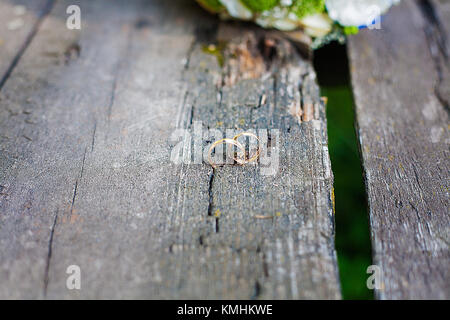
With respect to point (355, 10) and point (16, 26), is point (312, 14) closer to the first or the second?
point (355, 10)

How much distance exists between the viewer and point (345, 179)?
232cm

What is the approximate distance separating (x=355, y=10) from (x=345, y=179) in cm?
108

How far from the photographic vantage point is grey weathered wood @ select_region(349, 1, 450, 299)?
1.07 m

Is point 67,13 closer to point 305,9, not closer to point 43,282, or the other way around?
point 305,9

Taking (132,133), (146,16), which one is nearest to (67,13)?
(146,16)

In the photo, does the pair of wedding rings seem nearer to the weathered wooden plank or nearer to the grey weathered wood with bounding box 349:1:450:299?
the grey weathered wood with bounding box 349:1:450:299

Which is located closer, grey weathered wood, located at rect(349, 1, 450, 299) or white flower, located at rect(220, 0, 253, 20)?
grey weathered wood, located at rect(349, 1, 450, 299)

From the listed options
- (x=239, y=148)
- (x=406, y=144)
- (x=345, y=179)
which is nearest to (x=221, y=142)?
(x=239, y=148)

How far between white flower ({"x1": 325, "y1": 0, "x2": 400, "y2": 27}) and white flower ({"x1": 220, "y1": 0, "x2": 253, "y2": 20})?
37cm

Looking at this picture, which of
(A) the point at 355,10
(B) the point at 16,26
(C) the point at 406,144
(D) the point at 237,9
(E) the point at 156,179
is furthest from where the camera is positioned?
(B) the point at 16,26

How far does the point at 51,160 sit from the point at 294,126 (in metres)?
0.86

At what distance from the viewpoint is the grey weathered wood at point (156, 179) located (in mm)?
1029

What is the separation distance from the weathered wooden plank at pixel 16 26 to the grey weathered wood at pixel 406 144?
4.99 feet

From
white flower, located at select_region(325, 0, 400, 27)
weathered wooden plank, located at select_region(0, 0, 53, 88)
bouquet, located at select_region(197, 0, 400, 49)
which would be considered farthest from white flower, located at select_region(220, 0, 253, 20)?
weathered wooden plank, located at select_region(0, 0, 53, 88)
